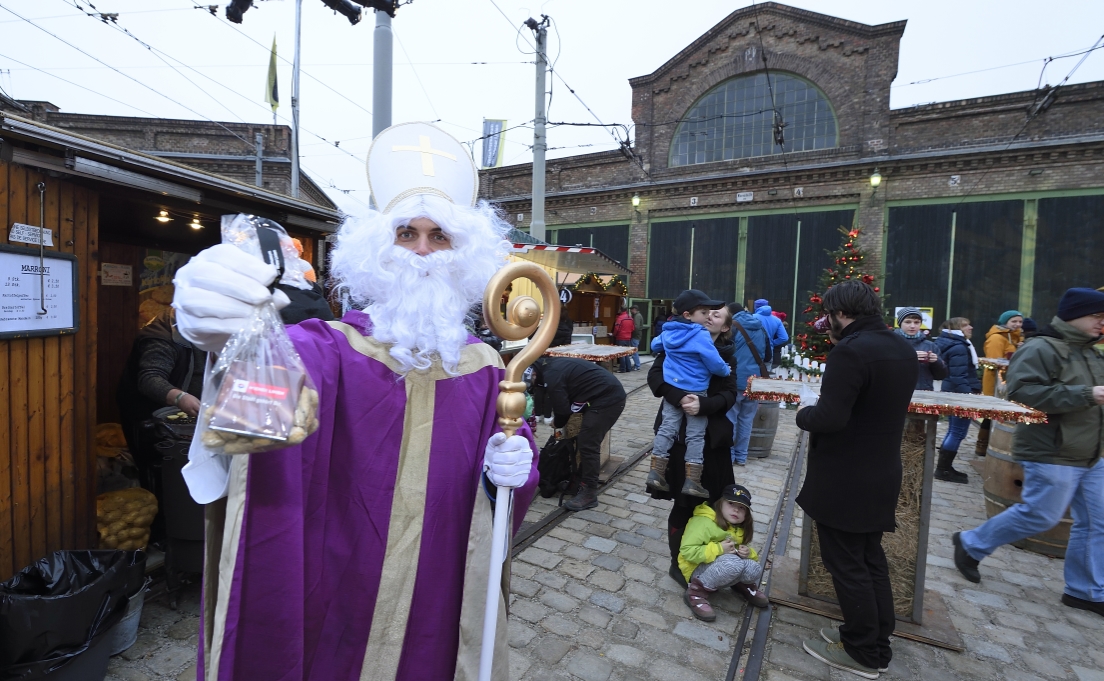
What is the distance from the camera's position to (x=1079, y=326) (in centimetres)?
320

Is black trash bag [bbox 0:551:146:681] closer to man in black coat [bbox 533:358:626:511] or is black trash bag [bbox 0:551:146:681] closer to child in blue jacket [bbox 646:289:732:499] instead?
child in blue jacket [bbox 646:289:732:499]

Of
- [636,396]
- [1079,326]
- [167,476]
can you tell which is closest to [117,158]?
[167,476]

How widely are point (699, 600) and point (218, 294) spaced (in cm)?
317

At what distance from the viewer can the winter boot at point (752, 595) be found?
3236 mm

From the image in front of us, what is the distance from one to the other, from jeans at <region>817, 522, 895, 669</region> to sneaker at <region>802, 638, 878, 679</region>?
0.03m

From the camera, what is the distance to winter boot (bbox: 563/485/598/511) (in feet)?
15.6

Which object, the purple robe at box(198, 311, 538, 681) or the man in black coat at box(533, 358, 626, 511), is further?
the man in black coat at box(533, 358, 626, 511)

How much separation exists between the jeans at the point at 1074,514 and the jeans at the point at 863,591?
4.68 ft

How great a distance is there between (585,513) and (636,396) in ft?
19.3

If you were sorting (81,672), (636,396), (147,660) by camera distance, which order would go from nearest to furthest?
1. (81,672)
2. (147,660)
3. (636,396)

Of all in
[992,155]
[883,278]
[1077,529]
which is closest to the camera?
[1077,529]

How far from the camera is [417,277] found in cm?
163

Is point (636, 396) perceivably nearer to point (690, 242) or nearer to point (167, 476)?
point (167, 476)

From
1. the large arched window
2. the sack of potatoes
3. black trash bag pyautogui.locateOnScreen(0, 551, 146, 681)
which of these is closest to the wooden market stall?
the sack of potatoes
